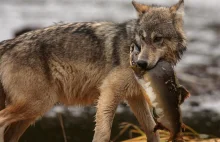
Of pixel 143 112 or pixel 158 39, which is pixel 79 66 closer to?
pixel 143 112

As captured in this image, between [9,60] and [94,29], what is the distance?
106 cm

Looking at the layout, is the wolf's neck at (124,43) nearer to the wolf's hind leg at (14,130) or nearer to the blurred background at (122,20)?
the wolf's hind leg at (14,130)

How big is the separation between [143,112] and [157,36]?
3.91 ft

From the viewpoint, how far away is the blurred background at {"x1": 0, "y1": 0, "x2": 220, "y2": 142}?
437 inches

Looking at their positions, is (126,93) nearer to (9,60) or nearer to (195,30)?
(9,60)

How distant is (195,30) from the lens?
17.7 m

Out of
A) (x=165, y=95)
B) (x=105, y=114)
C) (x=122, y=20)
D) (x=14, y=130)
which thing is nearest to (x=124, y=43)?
(x=105, y=114)

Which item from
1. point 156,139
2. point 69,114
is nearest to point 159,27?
point 156,139

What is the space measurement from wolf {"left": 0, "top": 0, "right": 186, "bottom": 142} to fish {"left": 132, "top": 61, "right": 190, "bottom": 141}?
1.57 ft

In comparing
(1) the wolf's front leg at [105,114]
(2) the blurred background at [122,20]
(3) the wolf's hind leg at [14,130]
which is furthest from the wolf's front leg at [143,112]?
(2) the blurred background at [122,20]

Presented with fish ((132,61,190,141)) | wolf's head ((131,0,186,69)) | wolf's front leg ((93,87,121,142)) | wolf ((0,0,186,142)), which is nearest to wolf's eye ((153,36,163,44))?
wolf's head ((131,0,186,69))

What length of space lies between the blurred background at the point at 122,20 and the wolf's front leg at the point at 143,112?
1551mm

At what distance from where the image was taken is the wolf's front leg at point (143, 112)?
8.45 metres

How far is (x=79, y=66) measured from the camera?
8312mm
